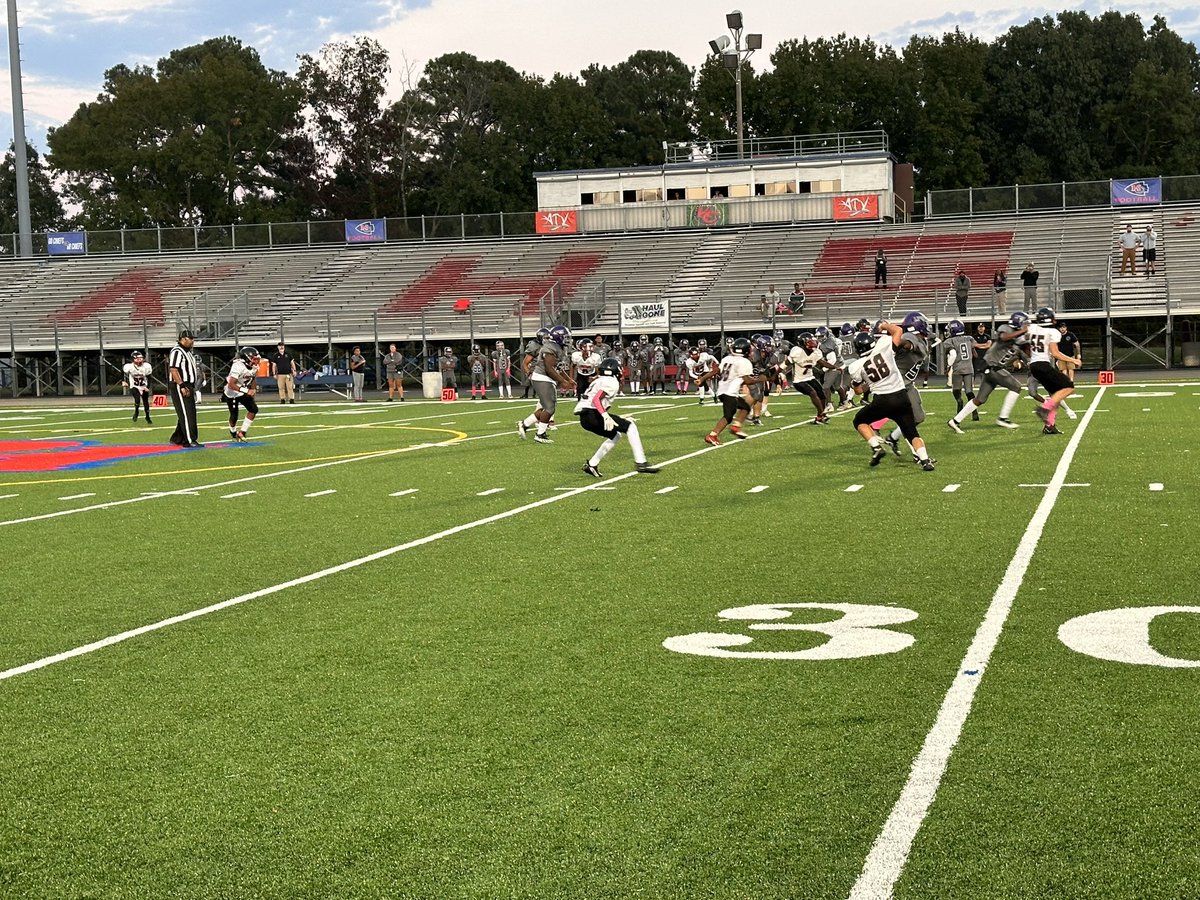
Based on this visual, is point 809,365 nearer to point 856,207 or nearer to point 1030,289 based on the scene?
point 1030,289

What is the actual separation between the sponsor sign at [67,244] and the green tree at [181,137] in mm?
17295

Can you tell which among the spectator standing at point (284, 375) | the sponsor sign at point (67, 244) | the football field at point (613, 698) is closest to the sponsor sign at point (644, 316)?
the spectator standing at point (284, 375)

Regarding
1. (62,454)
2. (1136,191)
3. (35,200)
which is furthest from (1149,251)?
(35,200)

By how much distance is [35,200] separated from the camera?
305ft

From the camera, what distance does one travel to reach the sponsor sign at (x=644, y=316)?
44344mm

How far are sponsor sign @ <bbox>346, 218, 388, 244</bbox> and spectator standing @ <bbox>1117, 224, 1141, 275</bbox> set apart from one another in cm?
2783

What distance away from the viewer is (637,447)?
1645cm

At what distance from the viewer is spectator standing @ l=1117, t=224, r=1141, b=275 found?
44531 millimetres

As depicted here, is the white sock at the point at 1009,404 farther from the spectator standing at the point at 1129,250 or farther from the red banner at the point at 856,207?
the red banner at the point at 856,207

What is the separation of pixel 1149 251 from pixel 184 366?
32.9 metres

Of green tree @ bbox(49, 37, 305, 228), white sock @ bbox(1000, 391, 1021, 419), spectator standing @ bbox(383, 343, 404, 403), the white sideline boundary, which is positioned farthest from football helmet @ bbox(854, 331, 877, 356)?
green tree @ bbox(49, 37, 305, 228)

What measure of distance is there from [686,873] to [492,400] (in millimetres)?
34651

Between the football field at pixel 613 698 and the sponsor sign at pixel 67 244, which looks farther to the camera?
the sponsor sign at pixel 67 244

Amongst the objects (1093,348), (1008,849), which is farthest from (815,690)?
(1093,348)
